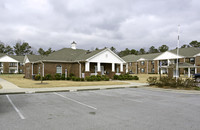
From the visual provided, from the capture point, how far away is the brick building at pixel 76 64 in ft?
92.5

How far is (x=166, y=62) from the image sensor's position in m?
52.7

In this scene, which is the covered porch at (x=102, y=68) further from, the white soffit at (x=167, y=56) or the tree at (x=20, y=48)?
the tree at (x=20, y=48)

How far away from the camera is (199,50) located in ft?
153

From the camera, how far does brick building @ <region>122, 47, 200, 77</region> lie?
4484 centimetres

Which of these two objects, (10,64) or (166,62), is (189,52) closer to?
(166,62)

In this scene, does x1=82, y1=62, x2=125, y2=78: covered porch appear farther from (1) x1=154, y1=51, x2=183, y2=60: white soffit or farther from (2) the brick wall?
(2) the brick wall

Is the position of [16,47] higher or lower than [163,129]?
higher

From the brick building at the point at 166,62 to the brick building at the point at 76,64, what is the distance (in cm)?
1344

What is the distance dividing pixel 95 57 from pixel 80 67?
3.04 metres

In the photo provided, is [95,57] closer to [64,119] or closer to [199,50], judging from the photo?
[64,119]

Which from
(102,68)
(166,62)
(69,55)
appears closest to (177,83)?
(102,68)

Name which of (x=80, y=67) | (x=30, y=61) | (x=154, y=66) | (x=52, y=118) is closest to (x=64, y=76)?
(x=80, y=67)

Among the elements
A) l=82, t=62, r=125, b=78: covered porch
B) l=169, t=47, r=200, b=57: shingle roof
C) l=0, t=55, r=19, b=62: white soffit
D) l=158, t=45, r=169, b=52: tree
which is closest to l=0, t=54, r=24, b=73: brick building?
l=0, t=55, r=19, b=62: white soffit

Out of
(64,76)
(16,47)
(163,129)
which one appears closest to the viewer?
(163,129)
